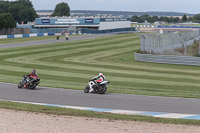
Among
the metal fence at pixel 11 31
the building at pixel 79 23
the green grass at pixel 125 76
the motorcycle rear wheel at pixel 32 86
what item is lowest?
the green grass at pixel 125 76

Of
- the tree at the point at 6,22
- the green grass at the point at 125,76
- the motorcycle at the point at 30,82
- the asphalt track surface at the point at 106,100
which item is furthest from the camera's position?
the tree at the point at 6,22

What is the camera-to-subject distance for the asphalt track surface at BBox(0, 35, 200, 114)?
15.2 meters

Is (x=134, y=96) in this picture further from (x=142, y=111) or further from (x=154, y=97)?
(x=142, y=111)

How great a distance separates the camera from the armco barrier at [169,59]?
3033cm

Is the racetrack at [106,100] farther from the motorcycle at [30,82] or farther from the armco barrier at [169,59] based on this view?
the armco barrier at [169,59]

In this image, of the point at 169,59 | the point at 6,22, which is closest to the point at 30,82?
the point at 169,59

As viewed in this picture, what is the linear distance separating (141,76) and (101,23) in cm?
9405

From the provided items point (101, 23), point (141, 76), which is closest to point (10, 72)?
point (141, 76)

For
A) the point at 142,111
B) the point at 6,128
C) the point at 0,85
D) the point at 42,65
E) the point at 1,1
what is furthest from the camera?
the point at 1,1

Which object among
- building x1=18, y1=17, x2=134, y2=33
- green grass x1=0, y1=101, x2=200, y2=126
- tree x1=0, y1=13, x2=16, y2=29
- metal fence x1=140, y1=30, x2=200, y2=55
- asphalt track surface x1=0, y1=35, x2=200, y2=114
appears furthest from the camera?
building x1=18, y1=17, x2=134, y2=33

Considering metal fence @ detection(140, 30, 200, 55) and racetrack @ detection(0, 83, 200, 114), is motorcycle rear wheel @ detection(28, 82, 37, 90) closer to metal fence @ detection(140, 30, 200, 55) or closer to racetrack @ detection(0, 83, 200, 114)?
racetrack @ detection(0, 83, 200, 114)

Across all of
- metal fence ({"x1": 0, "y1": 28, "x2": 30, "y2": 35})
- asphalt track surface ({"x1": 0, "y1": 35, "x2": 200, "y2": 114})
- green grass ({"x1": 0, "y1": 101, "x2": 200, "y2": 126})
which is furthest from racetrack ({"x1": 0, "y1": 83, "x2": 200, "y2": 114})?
metal fence ({"x1": 0, "y1": 28, "x2": 30, "y2": 35})

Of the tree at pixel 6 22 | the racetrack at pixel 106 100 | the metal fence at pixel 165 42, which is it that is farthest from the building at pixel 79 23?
the racetrack at pixel 106 100

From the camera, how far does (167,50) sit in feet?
109
